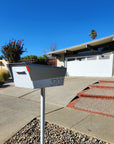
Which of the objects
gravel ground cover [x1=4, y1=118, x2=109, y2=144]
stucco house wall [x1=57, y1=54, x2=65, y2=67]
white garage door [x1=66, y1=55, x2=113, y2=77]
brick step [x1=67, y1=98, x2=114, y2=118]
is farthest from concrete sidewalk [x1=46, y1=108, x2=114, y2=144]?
stucco house wall [x1=57, y1=54, x2=65, y2=67]

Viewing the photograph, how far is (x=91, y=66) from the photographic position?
9.03 m

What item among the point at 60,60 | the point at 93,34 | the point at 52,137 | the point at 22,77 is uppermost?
the point at 93,34

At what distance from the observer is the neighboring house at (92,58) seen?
26.3 ft

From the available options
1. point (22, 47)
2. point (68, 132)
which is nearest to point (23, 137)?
point (68, 132)

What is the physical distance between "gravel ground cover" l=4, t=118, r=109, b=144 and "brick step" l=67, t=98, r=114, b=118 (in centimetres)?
145

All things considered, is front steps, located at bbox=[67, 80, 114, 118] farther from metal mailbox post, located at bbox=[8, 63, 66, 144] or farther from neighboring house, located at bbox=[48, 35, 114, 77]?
neighboring house, located at bbox=[48, 35, 114, 77]

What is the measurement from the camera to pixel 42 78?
4.46 ft

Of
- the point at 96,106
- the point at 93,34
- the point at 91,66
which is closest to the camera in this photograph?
the point at 96,106

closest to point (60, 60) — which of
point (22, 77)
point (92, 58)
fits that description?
point (92, 58)

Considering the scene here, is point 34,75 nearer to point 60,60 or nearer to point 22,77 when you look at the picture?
point 22,77

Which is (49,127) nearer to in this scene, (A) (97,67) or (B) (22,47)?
(A) (97,67)

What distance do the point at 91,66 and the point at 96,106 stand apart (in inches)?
230

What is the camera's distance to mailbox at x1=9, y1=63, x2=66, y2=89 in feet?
4.13

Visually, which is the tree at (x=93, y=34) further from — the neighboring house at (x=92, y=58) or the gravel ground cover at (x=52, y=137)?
the gravel ground cover at (x=52, y=137)
